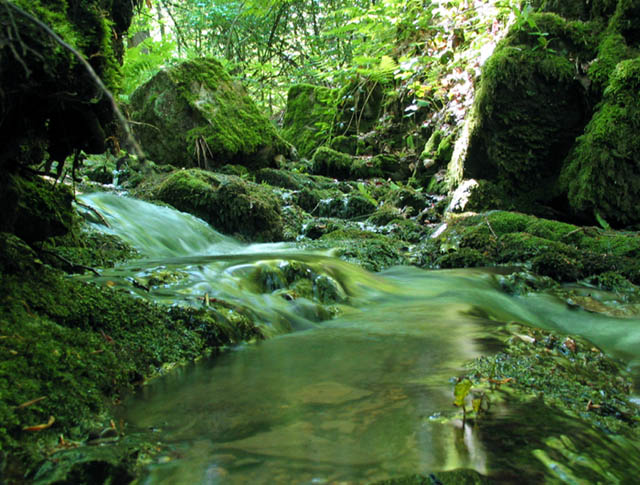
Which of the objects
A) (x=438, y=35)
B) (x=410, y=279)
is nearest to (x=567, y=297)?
(x=410, y=279)

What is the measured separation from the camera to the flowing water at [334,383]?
1314 mm

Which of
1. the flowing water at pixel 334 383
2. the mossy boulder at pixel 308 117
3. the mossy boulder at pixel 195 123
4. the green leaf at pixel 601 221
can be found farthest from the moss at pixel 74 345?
the mossy boulder at pixel 308 117

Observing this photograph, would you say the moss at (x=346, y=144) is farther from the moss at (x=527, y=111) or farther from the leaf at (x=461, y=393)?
the leaf at (x=461, y=393)

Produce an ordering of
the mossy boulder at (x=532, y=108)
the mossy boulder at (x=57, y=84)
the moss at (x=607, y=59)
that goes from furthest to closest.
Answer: the mossy boulder at (x=532, y=108), the moss at (x=607, y=59), the mossy boulder at (x=57, y=84)

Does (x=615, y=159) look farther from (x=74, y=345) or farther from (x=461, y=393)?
(x=74, y=345)

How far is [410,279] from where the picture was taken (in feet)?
16.5

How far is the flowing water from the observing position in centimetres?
131

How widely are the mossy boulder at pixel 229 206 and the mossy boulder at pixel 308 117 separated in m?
6.65

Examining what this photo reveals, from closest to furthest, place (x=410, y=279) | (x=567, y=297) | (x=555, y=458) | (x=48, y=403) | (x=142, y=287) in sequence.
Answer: (x=555, y=458) < (x=48, y=403) < (x=142, y=287) < (x=567, y=297) < (x=410, y=279)

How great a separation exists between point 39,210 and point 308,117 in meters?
12.8

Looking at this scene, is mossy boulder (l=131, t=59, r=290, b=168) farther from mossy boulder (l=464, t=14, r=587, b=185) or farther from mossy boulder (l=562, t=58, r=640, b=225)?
mossy boulder (l=562, t=58, r=640, b=225)

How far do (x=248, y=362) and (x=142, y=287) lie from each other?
0.98 metres

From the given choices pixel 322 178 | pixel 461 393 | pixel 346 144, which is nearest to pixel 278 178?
pixel 322 178

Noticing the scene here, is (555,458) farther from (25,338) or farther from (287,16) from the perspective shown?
(287,16)
